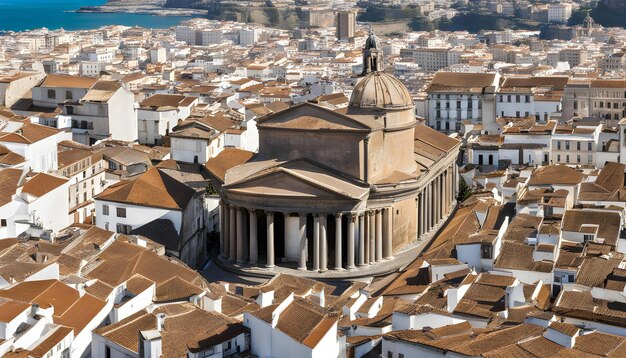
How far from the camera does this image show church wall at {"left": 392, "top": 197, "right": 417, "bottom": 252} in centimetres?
5372

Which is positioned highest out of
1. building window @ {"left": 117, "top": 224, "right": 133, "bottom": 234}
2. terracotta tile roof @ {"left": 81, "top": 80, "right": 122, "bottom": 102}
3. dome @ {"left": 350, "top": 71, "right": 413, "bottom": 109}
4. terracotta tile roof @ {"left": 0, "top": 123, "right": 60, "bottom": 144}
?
dome @ {"left": 350, "top": 71, "right": 413, "bottom": 109}

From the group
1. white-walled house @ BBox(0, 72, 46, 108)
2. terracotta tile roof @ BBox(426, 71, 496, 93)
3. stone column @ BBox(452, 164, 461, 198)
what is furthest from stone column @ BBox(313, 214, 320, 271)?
terracotta tile roof @ BBox(426, 71, 496, 93)

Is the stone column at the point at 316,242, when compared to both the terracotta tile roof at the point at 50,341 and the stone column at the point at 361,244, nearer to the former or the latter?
the stone column at the point at 361,244

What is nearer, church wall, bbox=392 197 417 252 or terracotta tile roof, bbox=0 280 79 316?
terracotta tile roof, bbox=0 280 79 316

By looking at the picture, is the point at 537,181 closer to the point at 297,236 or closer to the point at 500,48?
the point at 297,236

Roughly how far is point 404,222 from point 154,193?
11590mm

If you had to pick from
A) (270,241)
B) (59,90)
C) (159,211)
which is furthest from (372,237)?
(59,90)

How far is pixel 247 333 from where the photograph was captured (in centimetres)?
3306

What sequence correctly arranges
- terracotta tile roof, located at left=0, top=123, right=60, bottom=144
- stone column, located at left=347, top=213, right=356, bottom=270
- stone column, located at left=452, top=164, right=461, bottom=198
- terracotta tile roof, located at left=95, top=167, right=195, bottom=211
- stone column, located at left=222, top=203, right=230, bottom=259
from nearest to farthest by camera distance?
stone column, located at left=347, top=213, right=356, bottom=270 → stone column, located at left=222, top=203, right=230, bottom=259 → terracotta tile roof, located at left=95, top=167, right=195, bottom=211 → terracotta tile roof, located at left=0, top=123, right=60, bottom=144 → stone column, located at left=452, top=164, right=461, bottom=198

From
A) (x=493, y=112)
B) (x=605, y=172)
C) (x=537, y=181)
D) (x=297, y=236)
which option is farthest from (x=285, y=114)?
(x=493, y=112)

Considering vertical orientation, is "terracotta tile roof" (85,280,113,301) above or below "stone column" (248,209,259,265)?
above

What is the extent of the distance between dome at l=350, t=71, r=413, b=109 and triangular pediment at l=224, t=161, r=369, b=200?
5.97 meters

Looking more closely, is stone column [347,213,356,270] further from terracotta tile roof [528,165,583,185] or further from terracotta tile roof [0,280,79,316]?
terracotta tile roof [0,280,79,316]

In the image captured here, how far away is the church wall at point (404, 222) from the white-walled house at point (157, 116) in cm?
2669
